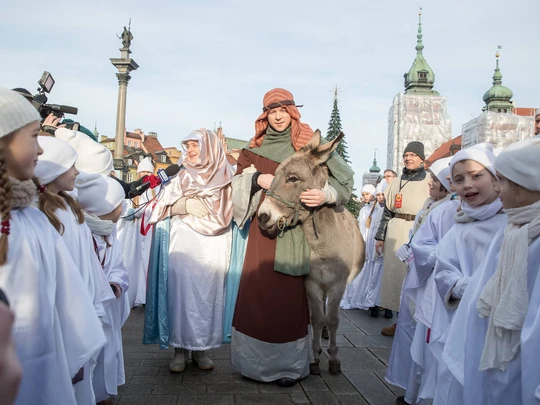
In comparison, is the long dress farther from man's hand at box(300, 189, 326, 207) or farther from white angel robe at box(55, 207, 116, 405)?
white angel robe at box(55, 207, 116, 405)

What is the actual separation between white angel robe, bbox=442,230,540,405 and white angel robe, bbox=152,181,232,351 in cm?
305

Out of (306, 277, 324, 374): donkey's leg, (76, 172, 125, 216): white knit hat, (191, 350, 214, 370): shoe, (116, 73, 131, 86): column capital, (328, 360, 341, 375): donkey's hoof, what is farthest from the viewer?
(116, 73, 131, 86): column capital

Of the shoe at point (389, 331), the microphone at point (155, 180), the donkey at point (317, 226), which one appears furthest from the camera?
the shoe at point (389, 331)

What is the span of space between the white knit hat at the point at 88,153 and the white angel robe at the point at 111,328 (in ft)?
1.79

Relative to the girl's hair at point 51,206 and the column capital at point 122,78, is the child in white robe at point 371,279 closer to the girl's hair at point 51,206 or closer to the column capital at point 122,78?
the girl's hair at point 51,206

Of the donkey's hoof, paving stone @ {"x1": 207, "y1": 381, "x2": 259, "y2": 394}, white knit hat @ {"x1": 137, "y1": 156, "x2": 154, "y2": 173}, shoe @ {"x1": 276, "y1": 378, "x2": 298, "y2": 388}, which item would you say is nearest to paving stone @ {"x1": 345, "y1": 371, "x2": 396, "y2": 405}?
the donkey's hoof

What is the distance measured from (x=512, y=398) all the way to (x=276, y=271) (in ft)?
9.32

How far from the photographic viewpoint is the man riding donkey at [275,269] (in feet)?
16.6

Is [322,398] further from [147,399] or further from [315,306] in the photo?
[147,399]

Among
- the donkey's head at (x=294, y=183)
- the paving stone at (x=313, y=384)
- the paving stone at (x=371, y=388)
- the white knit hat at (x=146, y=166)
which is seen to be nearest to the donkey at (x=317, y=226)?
the donkey's head at (x=294, y=183)

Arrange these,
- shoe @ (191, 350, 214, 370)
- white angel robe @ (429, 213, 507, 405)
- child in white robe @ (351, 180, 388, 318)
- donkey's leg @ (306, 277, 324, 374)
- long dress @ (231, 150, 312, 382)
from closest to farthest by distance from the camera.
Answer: white angel robe @ (429, 213, 507, 405), long dress @ (231, 150, 312, 382), donkey's leg @ (306, 277, 324, 374), shoe @ (191, 350, 214, 370), child in white robe @ (351, 180, 388, 318)

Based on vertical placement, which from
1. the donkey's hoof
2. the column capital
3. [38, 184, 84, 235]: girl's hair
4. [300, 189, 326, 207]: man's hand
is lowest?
the donkey's hoof

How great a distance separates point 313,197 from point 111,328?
6.74ft

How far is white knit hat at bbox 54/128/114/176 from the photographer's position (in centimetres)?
423
